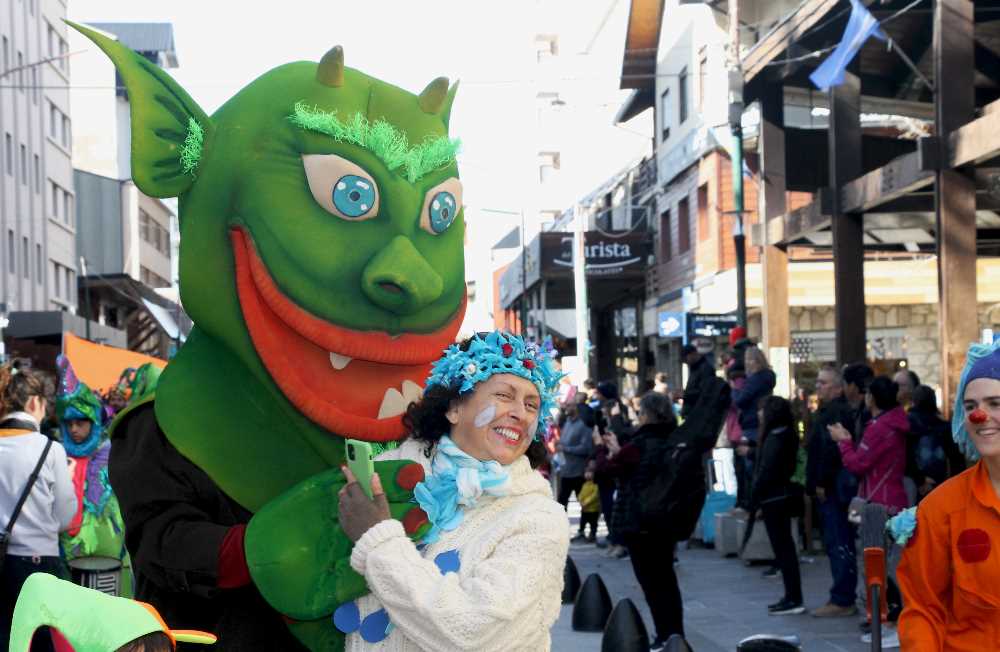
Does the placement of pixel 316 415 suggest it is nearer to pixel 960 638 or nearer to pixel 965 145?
pixel 960 638

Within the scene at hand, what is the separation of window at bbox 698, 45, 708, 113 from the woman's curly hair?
25.3 m

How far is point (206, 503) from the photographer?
379 centimetres

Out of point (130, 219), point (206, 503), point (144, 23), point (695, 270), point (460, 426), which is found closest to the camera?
point (460, 426)

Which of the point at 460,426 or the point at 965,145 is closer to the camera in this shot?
the point at 460,426

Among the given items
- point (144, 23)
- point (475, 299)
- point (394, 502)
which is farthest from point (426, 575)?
point (475, 299)

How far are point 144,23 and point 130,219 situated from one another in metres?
12.9

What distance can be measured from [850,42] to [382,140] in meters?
9.05

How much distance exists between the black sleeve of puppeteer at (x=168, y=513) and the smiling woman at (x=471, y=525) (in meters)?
0.46

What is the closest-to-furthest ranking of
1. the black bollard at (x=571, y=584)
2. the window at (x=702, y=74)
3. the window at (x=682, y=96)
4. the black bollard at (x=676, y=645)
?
the black bollard at (x=676, y=645) → the black bollard at (x=571, y=584) → the window at (x=702, y=74) → the window at (x=682, y=96)

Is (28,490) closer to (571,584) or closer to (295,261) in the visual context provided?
(295,261)

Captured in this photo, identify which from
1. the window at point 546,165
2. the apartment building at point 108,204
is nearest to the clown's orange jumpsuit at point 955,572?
the apartment building at point 108,204

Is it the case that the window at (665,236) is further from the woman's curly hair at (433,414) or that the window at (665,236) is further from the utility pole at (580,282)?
the woman's curly hair at (433,414)

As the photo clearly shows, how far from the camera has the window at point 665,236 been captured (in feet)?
104

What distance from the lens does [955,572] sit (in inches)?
165
